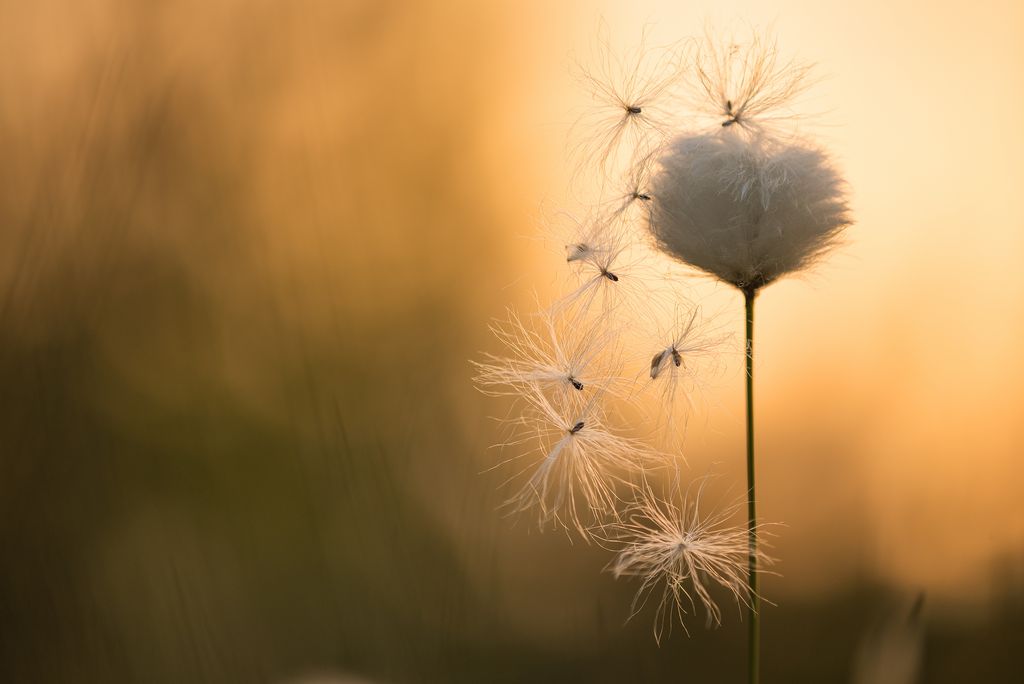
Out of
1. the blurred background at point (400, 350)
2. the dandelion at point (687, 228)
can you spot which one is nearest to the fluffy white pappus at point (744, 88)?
the dandelion at point (687, 228)

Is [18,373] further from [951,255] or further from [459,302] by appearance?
[951,255]

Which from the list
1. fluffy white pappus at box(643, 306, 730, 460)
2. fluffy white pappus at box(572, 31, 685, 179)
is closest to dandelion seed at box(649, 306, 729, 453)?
fluffy white pappus at box(643, 306, 730, 460)

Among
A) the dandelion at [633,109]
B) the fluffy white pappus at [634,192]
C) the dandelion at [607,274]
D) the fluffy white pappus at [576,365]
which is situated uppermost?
the dandelion at [633,109]

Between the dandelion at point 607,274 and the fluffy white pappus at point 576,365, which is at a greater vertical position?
the dandelion at point 607,274

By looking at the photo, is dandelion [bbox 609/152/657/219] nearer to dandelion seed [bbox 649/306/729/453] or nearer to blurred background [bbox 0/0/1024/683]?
dandelion seed [bbox 649/306/729/453]

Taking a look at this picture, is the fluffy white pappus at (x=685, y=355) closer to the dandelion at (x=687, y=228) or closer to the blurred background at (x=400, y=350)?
the dandelion at (x=687, y=228)

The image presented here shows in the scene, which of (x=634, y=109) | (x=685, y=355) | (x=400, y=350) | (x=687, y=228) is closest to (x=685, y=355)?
(x=685, y=355)
